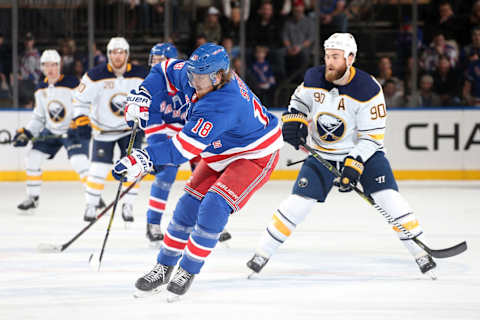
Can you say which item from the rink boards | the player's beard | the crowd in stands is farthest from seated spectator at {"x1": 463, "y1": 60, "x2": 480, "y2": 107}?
the player's beard

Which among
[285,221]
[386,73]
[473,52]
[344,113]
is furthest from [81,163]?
[473,52]

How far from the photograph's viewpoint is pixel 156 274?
3545 millimetres

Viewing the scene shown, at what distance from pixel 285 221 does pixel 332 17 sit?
17.4 feet

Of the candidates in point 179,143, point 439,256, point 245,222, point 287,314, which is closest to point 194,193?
point 179,143

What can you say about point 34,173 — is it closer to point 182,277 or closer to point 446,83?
point 182,277

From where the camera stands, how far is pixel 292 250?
4.80 m

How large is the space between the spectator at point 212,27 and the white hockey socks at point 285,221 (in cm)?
524

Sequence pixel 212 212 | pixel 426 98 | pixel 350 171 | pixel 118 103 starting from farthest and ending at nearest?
pixel 426 98 → pixel 118 103 → pixel 350 171 → pixel 212 212

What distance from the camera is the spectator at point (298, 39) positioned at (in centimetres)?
895

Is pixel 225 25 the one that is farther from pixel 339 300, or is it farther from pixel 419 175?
pixel 339 300

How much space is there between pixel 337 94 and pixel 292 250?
1.17 meters

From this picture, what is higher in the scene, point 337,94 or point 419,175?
point 337,94

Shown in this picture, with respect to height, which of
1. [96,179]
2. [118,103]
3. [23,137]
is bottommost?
[96,179]

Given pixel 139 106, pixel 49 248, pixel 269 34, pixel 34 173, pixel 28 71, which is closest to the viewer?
pixel 139 106
